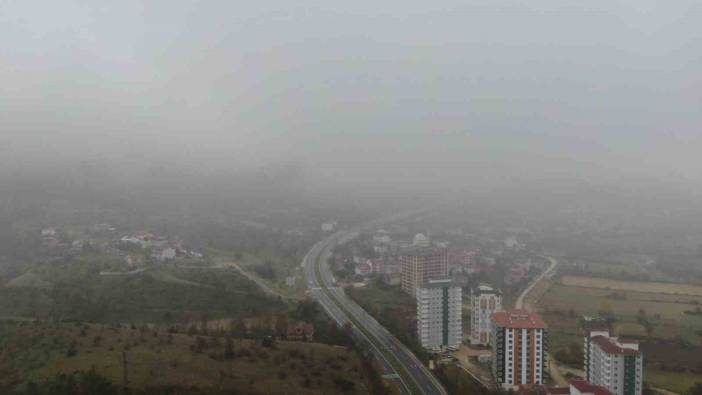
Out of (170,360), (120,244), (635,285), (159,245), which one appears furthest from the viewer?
(159,245)

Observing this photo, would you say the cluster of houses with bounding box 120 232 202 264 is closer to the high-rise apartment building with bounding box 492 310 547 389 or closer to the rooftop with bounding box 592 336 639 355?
the high-rise apartment building with bounding box 492 310 547 389

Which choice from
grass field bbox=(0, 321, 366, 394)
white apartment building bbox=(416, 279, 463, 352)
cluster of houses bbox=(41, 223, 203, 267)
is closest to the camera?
grass field bbox=(0, 321, 366, 394)

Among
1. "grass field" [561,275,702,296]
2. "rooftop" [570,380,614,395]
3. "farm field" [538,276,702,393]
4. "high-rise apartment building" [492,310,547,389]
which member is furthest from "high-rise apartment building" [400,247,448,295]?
"rooftop" [570,380,614,395]

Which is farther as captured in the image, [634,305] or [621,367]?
[634,305]

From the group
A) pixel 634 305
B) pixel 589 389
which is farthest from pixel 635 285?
pixel 589 389

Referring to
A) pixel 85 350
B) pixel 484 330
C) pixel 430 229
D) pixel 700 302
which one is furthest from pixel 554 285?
pixel 85 350

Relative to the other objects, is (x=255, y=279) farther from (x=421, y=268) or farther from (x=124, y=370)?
(x=124, y=370)
